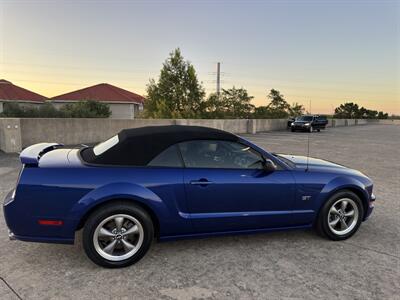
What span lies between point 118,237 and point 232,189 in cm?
128

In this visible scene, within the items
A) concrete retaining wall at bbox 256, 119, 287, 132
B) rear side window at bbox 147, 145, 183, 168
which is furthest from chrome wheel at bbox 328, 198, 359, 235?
concrete retaining wall at bbox 256, 119, 287, 132

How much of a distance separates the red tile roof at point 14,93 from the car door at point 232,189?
35922 mm

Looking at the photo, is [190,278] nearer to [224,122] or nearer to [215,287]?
[215,287]

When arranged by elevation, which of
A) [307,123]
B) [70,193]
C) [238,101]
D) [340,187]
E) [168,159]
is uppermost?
[238,101]

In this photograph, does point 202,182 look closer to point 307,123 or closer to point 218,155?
point 218,155

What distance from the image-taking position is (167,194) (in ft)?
10.3

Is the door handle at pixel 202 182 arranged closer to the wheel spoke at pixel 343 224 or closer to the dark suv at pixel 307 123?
the wheel spoke at pixel 343 224

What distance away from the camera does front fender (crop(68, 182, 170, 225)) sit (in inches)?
115

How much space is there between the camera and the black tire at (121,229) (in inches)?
117

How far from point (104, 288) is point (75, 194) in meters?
0.89

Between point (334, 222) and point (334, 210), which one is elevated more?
point (334, 210)

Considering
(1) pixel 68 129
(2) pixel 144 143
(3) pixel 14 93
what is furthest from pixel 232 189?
(3) pixel 14 93

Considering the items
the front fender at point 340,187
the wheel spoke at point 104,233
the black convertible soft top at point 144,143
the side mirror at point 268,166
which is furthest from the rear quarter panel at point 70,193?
the front fender at point 340,187

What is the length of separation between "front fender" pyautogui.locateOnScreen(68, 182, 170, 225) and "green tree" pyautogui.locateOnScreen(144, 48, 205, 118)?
1128 inches
